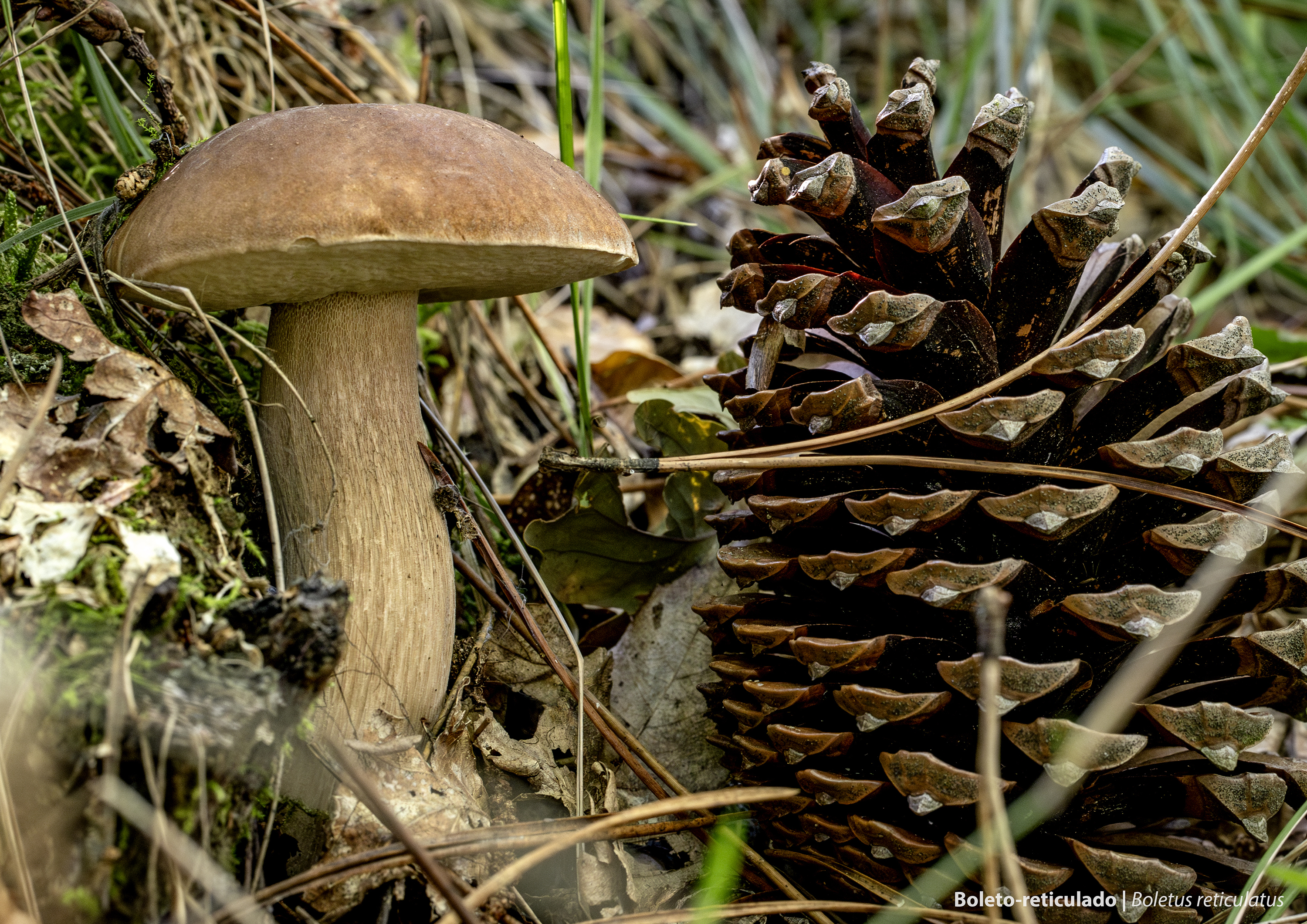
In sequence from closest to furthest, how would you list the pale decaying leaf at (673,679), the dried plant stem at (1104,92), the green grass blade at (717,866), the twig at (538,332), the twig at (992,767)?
1. the twig at (992,767)
2. the green grass blade at (717,866)
3. the pale decaying leaf at (673,679)
4. the twig at (538,332)
5. the dried plant stem at (1104,92)

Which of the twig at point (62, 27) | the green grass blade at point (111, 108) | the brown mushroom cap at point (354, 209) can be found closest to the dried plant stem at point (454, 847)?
the brown mushroom cap at point (354, 209)

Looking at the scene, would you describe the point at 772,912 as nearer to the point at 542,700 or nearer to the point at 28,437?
the point at 542,700

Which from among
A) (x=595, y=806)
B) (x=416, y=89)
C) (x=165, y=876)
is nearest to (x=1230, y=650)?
(x=595, y=806)

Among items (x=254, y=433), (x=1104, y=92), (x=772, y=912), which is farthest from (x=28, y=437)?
(x=1104, y=92)

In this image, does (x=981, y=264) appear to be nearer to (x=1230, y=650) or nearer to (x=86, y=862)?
(x=1230, y=650)

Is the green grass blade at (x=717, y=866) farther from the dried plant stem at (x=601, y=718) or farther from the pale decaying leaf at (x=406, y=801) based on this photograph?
the pale decaying leaf at (x=406, y=801)

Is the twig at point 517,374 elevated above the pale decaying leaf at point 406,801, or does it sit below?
above

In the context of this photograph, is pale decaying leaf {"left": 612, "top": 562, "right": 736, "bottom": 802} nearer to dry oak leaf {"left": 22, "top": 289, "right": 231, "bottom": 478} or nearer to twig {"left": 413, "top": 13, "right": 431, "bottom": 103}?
dry oak leaf {"left": 22, "top": 289, "right": 231, "bottom": 478}

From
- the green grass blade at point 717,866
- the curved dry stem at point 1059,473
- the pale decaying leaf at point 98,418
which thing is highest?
the pale decaying leaf at point 98,418
